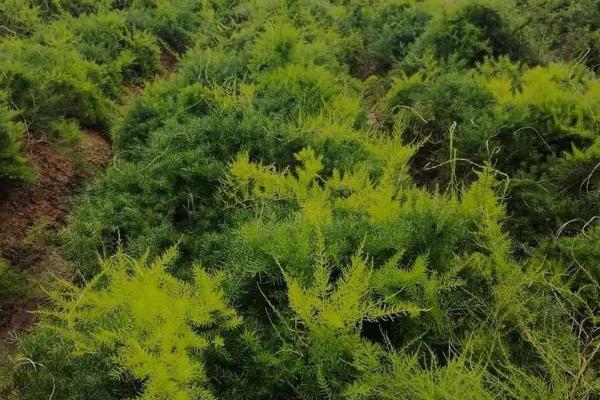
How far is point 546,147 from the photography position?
15.1 feet

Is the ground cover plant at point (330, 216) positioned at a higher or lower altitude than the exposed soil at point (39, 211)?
higher

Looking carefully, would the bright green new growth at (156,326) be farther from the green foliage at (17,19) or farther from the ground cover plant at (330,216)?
the green foliage at (17,19)

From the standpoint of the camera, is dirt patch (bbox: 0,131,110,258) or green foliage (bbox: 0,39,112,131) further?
green foliage (bbox: 0,39,112,131)

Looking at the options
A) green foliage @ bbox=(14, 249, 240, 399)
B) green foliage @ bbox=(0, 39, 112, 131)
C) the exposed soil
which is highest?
green foliage @ bbox=(14, 249, 240, 399)

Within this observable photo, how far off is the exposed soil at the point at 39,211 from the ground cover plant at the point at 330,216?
218 millimetres

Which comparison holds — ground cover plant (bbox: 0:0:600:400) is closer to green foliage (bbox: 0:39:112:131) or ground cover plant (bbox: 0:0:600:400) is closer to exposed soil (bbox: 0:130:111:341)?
green foliage (bbox: 0:39:112:131)

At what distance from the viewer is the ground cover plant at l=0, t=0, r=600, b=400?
274cm

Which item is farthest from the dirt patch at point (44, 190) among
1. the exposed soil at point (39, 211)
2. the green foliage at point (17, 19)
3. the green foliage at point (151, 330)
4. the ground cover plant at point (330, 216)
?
the green foliage at point (17, 19)

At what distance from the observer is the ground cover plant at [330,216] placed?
2736mm

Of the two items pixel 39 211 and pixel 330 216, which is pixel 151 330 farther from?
pixel 39 211

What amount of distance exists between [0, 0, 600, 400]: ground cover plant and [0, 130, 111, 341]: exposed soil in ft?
0.72

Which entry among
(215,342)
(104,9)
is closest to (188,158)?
(215,342)

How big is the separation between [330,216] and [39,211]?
3238 millimetres

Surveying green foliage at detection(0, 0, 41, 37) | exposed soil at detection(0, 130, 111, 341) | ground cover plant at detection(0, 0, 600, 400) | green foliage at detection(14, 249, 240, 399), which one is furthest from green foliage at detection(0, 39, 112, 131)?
green foliage at detection(14, 249, 240, 399)
